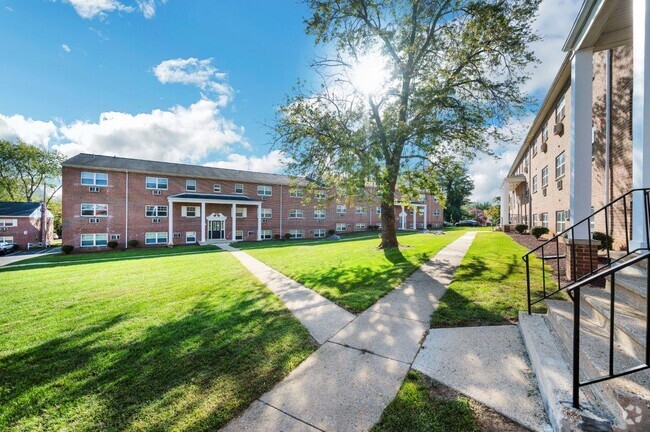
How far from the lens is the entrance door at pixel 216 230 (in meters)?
27.3

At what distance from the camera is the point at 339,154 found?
11.9 m

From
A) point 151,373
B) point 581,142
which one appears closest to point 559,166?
point 581,142

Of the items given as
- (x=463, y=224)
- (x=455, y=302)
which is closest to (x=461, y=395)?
(x=455, y=302)

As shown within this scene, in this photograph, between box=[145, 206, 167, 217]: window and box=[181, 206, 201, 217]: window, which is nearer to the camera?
box=[145, 206, 167, 217]: window

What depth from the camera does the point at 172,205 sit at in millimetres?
25062

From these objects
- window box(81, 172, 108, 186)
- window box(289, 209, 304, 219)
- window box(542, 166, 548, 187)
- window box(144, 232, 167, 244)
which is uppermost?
window box(81, 172, 108, 186)

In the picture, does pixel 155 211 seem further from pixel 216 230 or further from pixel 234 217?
pixel 234 217

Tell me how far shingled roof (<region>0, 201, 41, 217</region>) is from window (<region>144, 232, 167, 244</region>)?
18219mm

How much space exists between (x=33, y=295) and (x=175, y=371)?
7.24 m

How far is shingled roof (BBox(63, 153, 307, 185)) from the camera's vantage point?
908 inches

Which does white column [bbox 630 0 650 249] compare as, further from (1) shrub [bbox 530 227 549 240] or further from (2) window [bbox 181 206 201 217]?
(2) window [bbox 181 206 201 217]

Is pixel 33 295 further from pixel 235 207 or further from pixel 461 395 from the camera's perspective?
pixel 235 207

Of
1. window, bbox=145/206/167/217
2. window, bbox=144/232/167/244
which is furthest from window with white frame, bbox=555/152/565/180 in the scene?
window, bbox=144/232/167/244

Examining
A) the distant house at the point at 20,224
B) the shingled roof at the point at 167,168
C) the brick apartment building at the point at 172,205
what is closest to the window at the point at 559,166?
the brick apartment building at the point at 172,205
